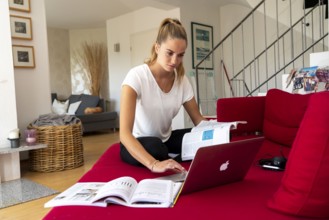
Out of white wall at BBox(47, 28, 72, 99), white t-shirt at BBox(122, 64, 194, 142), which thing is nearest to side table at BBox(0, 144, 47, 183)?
white t-shirt at BBox(122, 64, 194, 142)

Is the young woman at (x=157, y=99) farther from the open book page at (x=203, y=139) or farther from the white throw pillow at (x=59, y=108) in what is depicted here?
the white throw pillow at (x=59, y=108)

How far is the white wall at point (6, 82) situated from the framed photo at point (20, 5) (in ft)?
1.58

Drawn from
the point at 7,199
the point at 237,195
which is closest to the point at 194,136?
the point at 237,195

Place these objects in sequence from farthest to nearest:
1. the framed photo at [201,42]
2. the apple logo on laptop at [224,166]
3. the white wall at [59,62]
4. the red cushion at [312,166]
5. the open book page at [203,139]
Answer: the white wall at [59,62], the framed photo at [201,42], the open book page at [203,139], the apple logo on laptop at [224,166], the red cushion at [312,166]

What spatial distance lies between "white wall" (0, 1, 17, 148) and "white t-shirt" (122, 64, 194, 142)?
1677 mm

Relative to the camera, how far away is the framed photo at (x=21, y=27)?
3121 mm

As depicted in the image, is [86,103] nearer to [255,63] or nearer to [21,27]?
[21,27]

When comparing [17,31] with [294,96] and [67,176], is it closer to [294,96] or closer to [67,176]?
[67,176]

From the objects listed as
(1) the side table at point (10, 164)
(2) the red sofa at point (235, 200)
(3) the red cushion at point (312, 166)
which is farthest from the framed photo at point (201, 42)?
(3) the red cushion at point (312, 166)

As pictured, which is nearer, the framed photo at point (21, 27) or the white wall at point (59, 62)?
the framed photo at point (21, 27)

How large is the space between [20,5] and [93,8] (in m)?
2.62

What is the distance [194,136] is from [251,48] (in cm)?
455

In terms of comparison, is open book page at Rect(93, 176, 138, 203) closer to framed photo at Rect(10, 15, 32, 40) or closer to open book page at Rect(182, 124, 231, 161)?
open book page at Rect(182, 124, 231, 161)

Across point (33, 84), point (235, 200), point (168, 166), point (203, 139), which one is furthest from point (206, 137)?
point (33, 84)
